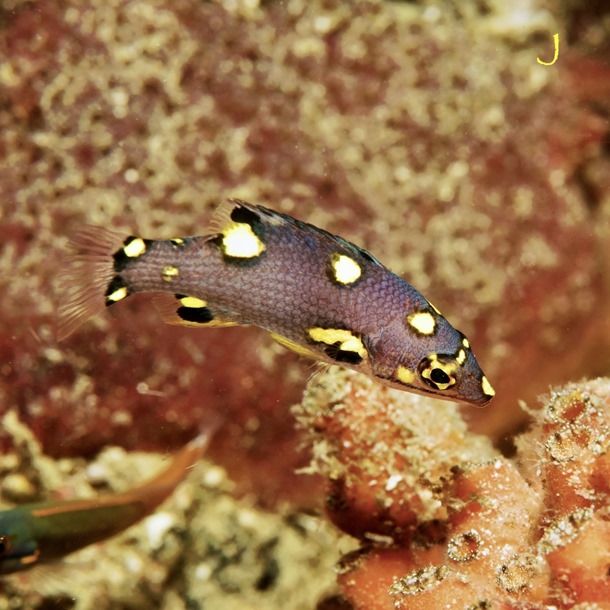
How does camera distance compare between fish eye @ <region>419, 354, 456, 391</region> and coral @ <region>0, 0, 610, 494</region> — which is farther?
coral @ <region>0, 0, 610, 494</region>

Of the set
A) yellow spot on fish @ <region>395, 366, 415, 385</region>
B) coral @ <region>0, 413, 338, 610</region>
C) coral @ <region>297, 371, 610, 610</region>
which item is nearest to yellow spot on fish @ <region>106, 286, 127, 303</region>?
coral @ <region>297, 371, 610, 610</region>

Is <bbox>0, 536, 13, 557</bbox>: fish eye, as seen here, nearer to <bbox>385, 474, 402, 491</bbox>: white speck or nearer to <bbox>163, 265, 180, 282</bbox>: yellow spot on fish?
<bbox>163, 265, 180, 282</bbox>: yellow spot on fish

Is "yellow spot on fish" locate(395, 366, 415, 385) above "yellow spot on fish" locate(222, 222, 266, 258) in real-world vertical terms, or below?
→ below

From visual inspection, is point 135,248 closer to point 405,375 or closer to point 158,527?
point 405,375

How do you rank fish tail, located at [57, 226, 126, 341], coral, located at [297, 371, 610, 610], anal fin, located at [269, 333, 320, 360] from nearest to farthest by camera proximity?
coral, located at [297, 371, 610, 610], anal fin, located at [269, 333, 320, 360], fish tail, located at [57, 226, 126, 341]

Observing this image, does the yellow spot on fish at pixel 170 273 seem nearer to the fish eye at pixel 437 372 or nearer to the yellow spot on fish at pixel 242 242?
the yellow spot on fish at pixel 242 242

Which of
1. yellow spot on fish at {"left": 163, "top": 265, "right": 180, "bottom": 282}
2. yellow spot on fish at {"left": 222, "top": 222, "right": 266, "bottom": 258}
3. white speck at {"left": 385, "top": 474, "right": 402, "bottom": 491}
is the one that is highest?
yellow spot on fish at {"left": 222, "top": 222, "right": 266, "bottom": 258}
